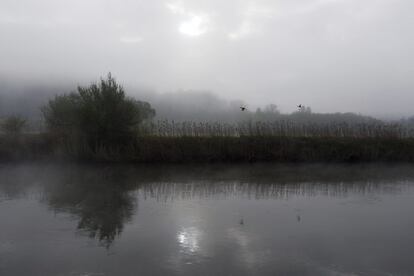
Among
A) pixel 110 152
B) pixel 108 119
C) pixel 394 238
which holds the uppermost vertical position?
pixel 108 119

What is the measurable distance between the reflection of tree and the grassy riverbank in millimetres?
3314

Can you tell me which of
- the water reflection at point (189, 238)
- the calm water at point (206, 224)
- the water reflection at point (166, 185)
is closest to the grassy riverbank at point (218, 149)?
the water reflection at point (166, 185)

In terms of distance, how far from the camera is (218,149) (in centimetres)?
2120

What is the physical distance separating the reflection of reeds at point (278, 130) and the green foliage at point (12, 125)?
280 inches

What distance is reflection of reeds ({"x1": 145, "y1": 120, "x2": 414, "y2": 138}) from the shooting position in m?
22.2

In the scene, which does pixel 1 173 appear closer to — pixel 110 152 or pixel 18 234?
pixel 110 152

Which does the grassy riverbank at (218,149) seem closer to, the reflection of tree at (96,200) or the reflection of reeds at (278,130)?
the reflection of reeds at (278,130)

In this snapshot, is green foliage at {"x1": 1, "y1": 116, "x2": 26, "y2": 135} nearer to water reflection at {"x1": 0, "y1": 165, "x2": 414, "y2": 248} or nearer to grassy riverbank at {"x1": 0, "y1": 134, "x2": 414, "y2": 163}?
grassy riverbank at {"x1": 0, "y1": 134, "x2": 414, "y2": 163}

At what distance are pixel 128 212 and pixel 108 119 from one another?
35.9 ft

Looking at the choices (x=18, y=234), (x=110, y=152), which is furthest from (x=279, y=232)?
(x=110, y=152)

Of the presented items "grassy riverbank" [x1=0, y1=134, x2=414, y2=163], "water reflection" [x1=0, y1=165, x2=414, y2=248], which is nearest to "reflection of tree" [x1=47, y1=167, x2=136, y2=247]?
"water reflection" [x1=0, y1=165, x2=414, y2=248]

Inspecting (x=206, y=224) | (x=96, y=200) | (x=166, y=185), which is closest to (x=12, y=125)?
(x=166, y=185)

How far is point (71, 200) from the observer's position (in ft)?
38.9

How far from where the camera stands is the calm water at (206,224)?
22.4 ft
